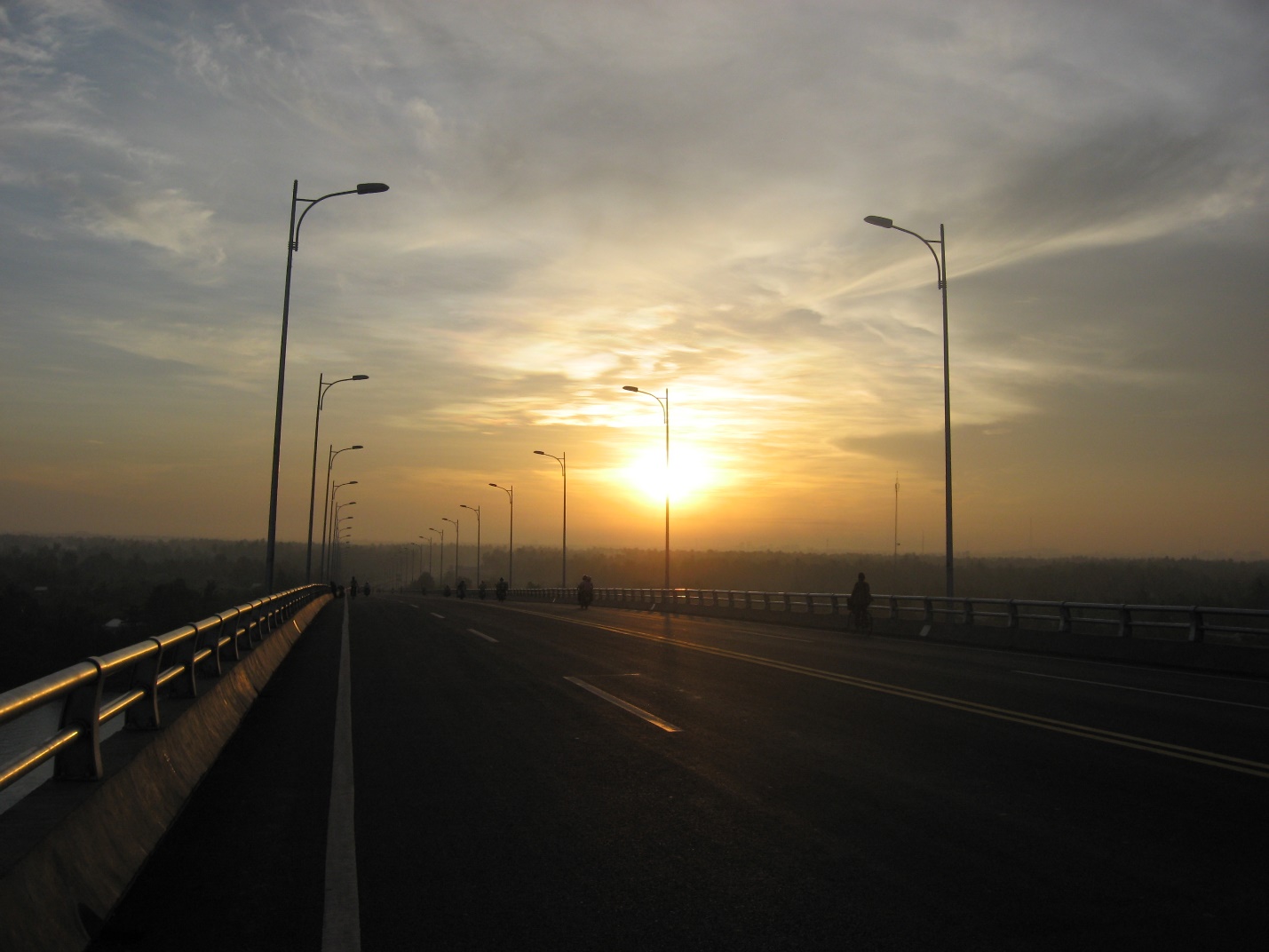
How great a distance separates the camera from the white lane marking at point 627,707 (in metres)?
10.1

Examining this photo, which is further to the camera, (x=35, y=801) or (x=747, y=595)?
(x=747, y=595)

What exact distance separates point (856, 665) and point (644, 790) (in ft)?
33.5

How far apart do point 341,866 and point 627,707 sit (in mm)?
6295

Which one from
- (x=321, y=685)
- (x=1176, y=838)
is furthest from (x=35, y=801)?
(x=321, y=685)

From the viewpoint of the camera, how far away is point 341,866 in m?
5.45

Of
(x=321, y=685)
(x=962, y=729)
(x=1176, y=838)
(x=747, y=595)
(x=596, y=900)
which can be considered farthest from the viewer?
(x=747, y=595)

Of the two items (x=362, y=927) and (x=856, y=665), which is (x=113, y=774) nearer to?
(x=362, y=927)

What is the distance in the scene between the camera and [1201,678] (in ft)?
51.8

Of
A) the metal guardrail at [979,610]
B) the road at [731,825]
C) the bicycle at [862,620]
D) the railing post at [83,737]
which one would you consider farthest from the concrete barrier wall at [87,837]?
the bicycle at [862,620]

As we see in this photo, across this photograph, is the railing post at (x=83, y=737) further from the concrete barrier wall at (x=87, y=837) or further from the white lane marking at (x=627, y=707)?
the white lane marking at (x=627, y=707)

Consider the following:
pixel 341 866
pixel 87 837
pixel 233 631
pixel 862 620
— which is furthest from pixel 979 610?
pixel 87 837

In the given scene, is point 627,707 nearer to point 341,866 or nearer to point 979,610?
point 341,866

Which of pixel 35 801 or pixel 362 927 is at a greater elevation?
pixel 35 801

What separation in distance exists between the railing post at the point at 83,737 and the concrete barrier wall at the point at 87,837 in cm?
7
